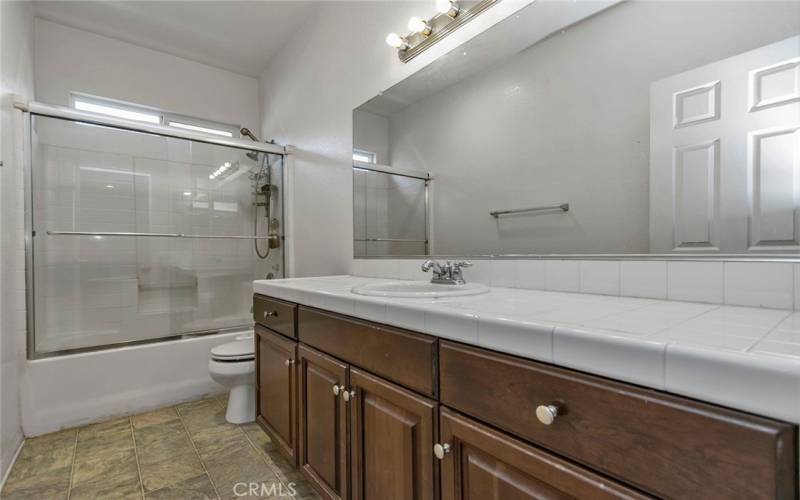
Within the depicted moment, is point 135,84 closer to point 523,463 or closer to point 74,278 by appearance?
point 74,278

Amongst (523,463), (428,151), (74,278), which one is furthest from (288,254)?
(523,463)

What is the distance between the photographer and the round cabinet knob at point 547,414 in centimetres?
56

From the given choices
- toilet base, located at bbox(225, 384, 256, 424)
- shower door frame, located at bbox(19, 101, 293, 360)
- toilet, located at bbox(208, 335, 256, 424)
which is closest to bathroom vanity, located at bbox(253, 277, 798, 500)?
toilet, located at bbox(208, 335, 256, 424)

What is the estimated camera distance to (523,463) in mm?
611

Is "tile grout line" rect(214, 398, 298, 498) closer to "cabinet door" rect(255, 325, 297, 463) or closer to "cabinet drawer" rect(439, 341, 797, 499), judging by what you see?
"cabinet door" rect(255, 325, 297, 463)

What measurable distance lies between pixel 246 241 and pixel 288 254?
1.34ft

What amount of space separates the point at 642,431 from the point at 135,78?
3.78 m

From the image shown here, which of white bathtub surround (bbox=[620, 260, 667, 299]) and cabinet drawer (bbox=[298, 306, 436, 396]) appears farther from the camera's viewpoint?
white bathtub surround (bbox=[620, 260, 667, 299])

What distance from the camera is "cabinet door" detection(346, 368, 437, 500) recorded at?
0.81 meters

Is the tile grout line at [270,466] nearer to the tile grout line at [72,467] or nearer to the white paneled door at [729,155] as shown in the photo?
the tile grout line at [72,467]

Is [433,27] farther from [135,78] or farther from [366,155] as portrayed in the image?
[135,78]

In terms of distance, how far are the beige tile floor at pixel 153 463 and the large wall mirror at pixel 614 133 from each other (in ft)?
4.14

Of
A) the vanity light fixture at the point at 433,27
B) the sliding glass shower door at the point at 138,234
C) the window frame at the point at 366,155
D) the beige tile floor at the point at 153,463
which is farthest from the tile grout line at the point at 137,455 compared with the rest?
the vanity light fixture at the point at 433,27

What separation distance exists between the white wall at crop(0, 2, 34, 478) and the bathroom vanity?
1.44 meters
